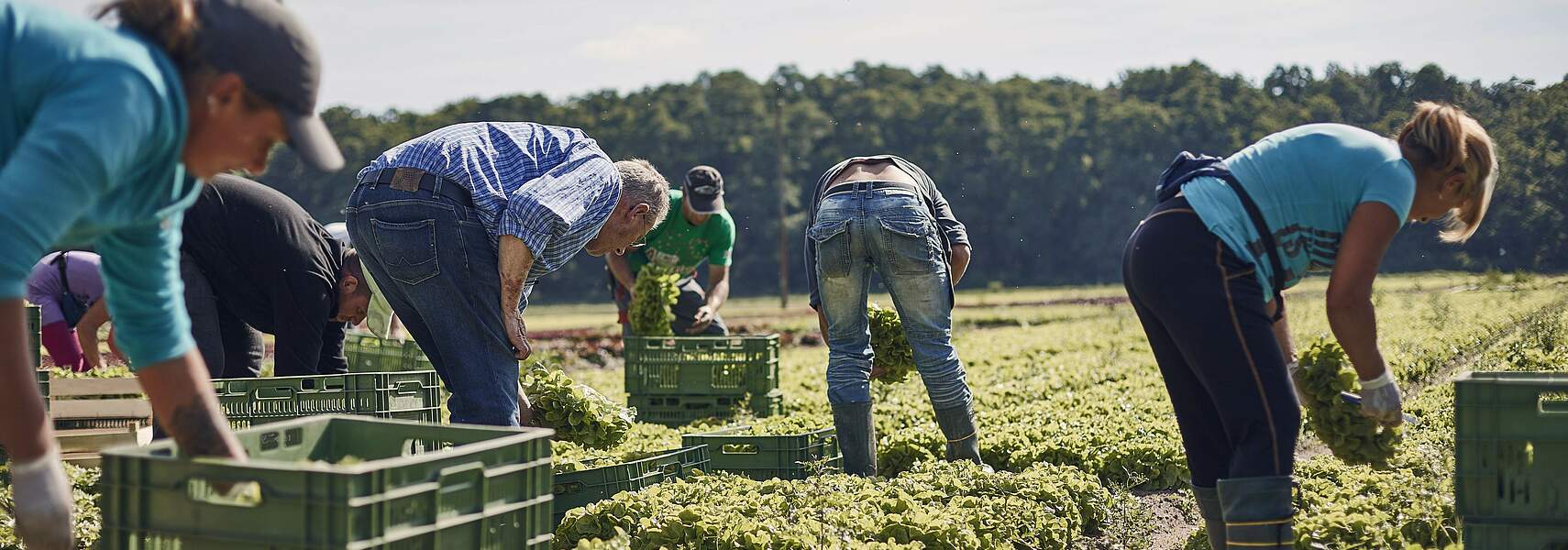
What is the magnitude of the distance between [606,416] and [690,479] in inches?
29.6

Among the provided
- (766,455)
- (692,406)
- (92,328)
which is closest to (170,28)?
(766,455)

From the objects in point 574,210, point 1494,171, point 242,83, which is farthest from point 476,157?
point 1494,171

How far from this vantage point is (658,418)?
25.6ft

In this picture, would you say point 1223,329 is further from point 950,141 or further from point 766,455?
point 950,141

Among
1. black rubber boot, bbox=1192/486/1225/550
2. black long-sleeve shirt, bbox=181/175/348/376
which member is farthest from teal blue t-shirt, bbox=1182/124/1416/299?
black long-sleeve shirt, bbox=181/175/348/376

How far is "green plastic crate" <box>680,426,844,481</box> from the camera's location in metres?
5.27

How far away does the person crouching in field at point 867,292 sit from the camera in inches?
210

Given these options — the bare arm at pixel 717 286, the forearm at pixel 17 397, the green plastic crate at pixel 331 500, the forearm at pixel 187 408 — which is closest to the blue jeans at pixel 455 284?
the green plastic crate at pixel 331 500

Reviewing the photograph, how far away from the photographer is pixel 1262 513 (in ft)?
11.2

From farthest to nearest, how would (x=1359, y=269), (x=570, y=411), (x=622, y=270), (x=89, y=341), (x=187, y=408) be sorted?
(x=622, y=270)
(x=89, y=341)
(x=570, y=411)
(x=1359, y=269)
(x=187, y=408)

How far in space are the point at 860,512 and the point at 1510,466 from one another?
1849mm

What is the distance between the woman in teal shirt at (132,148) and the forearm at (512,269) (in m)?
1.75

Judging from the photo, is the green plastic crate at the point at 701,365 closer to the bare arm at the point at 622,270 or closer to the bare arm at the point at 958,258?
the bare arm at the point at 622,270

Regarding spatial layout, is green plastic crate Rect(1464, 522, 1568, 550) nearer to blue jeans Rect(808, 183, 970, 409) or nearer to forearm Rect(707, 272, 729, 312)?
blue jeans Rect(808, 183, 970, 409)
